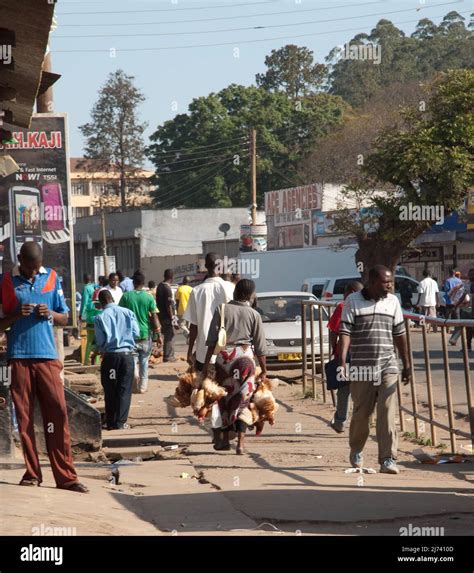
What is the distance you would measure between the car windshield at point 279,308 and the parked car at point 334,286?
8896 mm

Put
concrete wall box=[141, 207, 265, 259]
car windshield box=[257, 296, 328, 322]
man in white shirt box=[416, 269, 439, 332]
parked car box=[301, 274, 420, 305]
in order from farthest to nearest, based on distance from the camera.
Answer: concrete wall box=[141, 207, 265, 259] → man in white shirt box=[416, 269, 439, 332] → parked car box=[301, 274, 420, 305] → car windshield box=[257, 296, 328, 322]

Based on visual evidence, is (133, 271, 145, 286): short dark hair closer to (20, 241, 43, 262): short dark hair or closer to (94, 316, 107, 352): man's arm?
(94, 316, 107, 352): man's arm

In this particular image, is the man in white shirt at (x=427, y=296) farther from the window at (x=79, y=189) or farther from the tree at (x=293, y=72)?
the window at (x=79, y=189)

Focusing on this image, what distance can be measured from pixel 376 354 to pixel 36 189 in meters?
6.61

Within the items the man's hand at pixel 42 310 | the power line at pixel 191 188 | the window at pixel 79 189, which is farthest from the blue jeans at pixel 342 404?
the window at pixel 79 189

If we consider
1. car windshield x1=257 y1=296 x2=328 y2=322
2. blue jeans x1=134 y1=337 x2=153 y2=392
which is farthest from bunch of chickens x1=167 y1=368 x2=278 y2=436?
car windshield x1=257 y1=296 x2=328 y2=322

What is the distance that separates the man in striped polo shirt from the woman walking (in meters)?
1.59

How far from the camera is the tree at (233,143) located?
82.9m

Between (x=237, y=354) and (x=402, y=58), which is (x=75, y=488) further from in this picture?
(x=402, y=58)

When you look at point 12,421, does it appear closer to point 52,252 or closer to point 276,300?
point 52,252

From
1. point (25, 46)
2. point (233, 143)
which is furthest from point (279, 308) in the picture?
point (233, 143)

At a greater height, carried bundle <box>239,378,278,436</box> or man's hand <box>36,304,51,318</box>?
man's hand <box>36,304,51,318</box>

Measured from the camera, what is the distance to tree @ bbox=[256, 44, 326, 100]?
9938cm

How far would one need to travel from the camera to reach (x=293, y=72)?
99438mm
